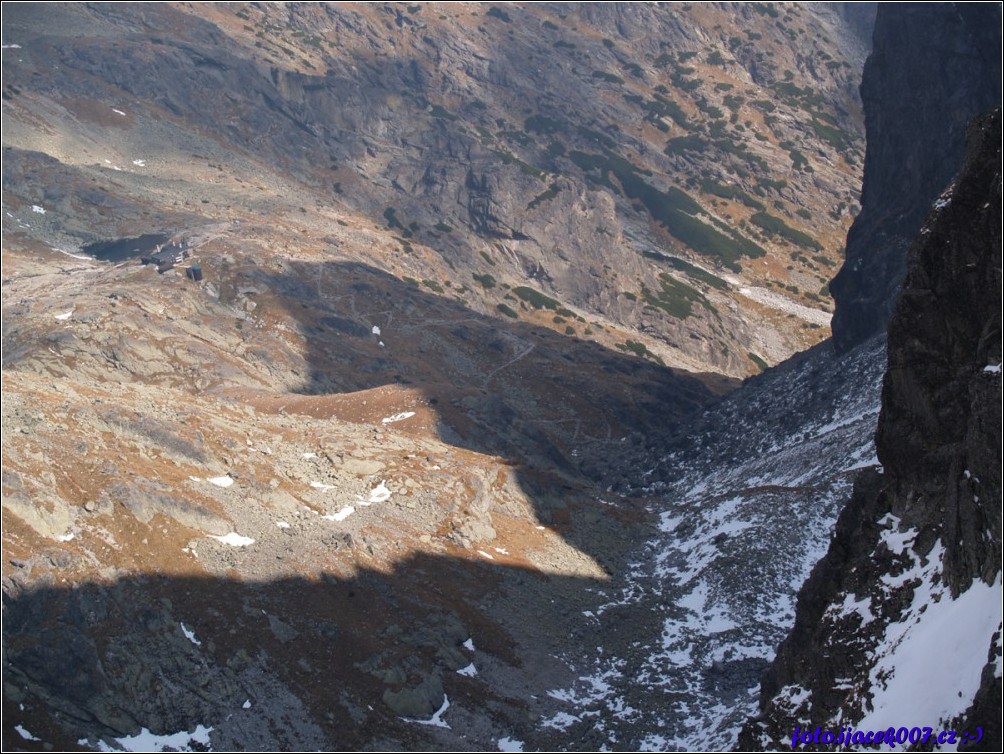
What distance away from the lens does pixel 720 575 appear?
54.6 m

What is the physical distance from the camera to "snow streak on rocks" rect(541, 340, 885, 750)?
144 feet

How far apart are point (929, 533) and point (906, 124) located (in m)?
68.2

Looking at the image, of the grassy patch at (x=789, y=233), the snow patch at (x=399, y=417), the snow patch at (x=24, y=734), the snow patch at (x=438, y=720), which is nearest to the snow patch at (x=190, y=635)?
the snow patch at (x=24, y=734)

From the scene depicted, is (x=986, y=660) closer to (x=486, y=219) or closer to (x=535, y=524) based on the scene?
(x=535, y=524)

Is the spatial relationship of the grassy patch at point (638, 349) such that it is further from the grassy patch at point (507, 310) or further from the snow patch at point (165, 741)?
the snow patch at point (165, 741)

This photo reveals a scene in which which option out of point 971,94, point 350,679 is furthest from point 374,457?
point 971,94

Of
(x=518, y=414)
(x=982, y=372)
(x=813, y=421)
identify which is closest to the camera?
(x=982, y=372)

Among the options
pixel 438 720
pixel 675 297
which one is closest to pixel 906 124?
pixel 438 720

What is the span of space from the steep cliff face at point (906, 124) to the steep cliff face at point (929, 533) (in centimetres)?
5288

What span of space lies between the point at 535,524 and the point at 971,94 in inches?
1802

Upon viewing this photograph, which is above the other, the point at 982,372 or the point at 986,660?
the point at 982,372

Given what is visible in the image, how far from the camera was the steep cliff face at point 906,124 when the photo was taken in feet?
268

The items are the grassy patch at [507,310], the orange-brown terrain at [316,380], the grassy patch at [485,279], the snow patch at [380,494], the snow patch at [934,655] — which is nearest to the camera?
the snow patch at [934,655]

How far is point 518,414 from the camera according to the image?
85438mm
